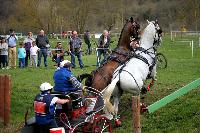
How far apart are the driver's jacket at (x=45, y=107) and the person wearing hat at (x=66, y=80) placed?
106cm

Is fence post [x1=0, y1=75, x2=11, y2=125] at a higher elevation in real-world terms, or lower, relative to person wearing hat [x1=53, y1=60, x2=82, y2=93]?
lower

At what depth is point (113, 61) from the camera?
13.5 meters

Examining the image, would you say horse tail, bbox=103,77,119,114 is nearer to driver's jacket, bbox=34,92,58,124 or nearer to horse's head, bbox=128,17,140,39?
driver's jacket, bbox=34,92,58,124

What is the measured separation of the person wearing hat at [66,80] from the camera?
11305 millimetres

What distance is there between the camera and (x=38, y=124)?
34.4 ft

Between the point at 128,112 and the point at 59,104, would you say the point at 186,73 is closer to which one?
the point at 128,112

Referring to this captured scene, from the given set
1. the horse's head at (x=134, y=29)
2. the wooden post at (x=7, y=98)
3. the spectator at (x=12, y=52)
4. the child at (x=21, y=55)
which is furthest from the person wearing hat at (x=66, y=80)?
the spectator at (x=12, y=52)

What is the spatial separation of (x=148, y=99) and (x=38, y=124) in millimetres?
5194

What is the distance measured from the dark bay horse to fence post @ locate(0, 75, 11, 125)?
2077mm

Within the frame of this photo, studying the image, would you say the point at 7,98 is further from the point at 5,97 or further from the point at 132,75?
the point at 132,75

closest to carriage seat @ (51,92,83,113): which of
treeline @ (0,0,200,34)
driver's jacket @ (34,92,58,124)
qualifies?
driver's jacket @ (34,92,58,124)

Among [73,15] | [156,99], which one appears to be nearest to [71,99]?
[156,99]

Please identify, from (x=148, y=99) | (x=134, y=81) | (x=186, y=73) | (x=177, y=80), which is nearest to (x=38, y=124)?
(x=134, y=81)

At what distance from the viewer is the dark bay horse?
41.5 ft
